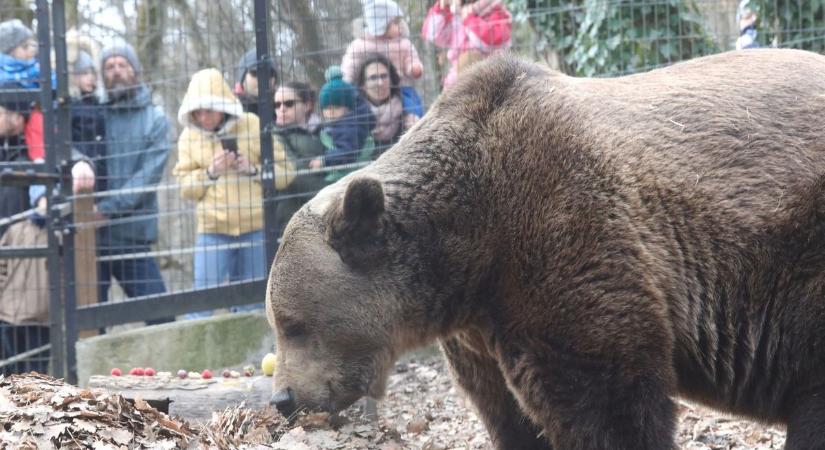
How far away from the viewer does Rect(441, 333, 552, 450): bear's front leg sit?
5965 mm

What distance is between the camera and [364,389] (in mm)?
5867

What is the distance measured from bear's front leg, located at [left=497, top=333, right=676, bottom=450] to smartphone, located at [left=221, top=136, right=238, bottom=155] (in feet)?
18.1

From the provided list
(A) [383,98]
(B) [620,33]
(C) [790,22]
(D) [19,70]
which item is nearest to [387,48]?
(A) [383,98]

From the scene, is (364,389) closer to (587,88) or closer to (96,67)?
(587,88)

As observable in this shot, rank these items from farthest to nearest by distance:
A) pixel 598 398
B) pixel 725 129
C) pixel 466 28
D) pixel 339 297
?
pixel 466 28
pixel 339 297
pixel 725 129
pixel 598 398

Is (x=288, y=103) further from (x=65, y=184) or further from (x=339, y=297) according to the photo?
(x=339, y=297)

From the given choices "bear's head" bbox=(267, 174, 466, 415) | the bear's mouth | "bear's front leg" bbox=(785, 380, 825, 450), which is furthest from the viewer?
the bear's mouth

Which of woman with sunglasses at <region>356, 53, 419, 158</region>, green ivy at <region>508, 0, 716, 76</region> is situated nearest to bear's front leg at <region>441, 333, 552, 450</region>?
woman with sunglasses at <region>356, 53, 419, 158</region>

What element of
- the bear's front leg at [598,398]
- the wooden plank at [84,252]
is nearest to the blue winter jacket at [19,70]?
the wooden plank at [84,252]

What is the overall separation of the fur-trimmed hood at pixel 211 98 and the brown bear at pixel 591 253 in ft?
14.5

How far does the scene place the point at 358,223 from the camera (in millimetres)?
Answer: 5598

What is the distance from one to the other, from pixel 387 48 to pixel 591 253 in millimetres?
5126

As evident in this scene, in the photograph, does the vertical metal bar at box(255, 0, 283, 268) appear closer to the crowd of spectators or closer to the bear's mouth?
the crowd of spectators

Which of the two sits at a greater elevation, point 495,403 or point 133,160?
point 133,160
